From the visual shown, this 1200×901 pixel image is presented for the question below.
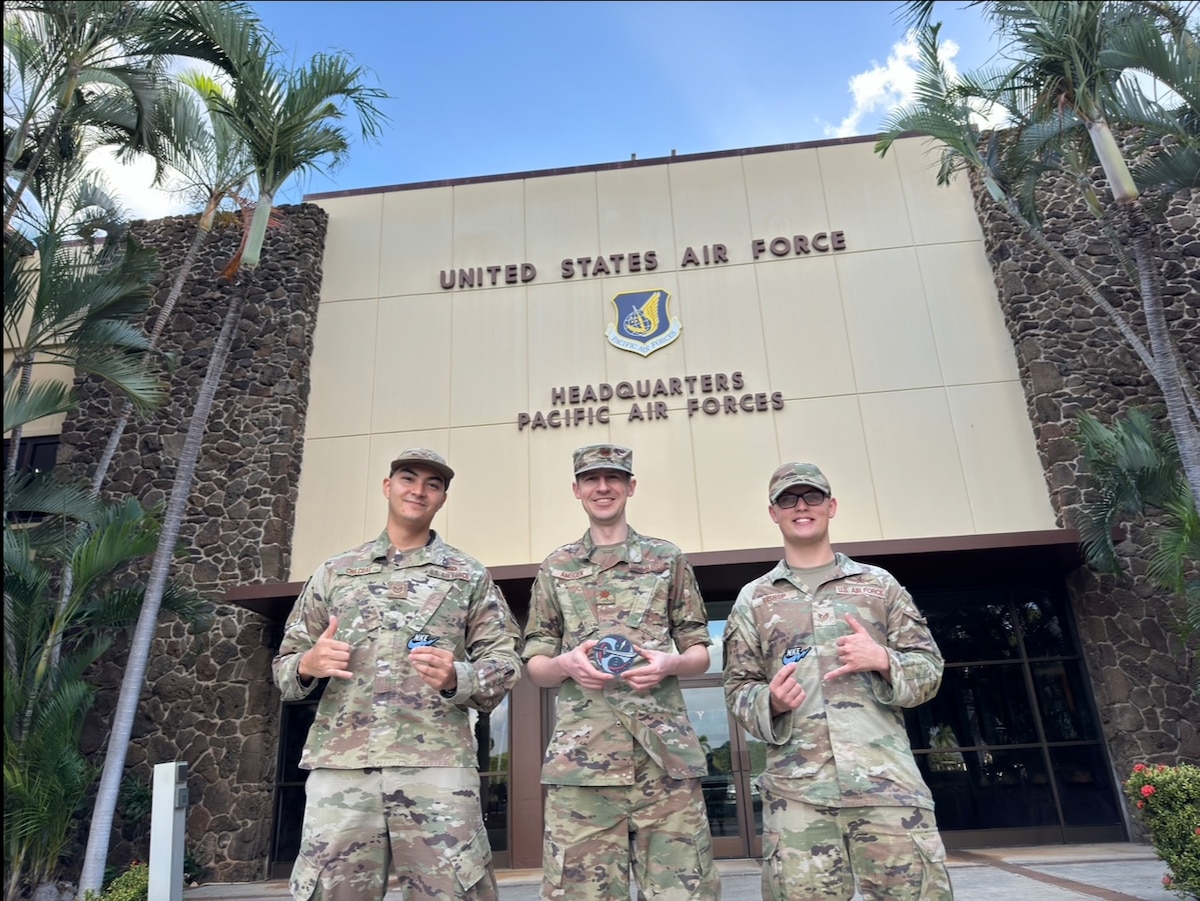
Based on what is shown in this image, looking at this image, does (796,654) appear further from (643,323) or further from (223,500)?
(223,500)

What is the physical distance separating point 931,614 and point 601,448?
6418mm

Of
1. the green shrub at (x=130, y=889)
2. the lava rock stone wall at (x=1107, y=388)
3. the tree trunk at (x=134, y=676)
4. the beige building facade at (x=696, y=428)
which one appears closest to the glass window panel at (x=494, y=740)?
the beige building facade at (x=696, y=428)

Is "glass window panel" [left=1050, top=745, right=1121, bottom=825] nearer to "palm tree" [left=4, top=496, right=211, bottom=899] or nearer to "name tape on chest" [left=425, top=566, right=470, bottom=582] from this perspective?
"name tape on chest" [left=425, top=566, right=470, bottom=582]

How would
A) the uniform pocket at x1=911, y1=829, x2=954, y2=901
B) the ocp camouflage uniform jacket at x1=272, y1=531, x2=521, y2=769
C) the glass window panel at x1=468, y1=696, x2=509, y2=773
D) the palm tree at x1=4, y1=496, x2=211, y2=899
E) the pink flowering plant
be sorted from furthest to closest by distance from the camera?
the glass window panel at x1=468, y1=696, x2=509, y2=773 < the palm tree at x1=4, y1=496, x2=211, y2=899 < the pink flowering plant < the ocp camouflage uniform jacket at x1=272, y1=531, x2=521, y2=769 < the uniform pocket at x1=911, y1=829, x2=954, y2=901

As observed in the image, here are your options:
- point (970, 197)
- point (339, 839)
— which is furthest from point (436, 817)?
point (970, 197)

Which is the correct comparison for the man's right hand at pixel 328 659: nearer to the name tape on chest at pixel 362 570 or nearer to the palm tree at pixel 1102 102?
the name tape on chest at pixel 362 570

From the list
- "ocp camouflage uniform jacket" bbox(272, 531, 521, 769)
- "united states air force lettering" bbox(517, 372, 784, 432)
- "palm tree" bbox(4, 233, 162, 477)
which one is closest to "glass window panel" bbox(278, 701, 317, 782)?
"palm tree" bbox(4, 233, 162, 477)

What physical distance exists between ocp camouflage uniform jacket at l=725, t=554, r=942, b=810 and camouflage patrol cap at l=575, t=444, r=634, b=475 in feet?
2.15

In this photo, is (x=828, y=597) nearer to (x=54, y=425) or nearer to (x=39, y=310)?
(x=39, y=310)

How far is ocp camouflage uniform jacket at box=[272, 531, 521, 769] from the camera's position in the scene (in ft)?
8.57

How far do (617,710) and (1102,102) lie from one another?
635 centimetres

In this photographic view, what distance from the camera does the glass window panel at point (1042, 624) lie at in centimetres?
788

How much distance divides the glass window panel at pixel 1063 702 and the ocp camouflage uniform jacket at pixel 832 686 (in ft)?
20.1

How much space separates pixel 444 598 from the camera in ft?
9.37
